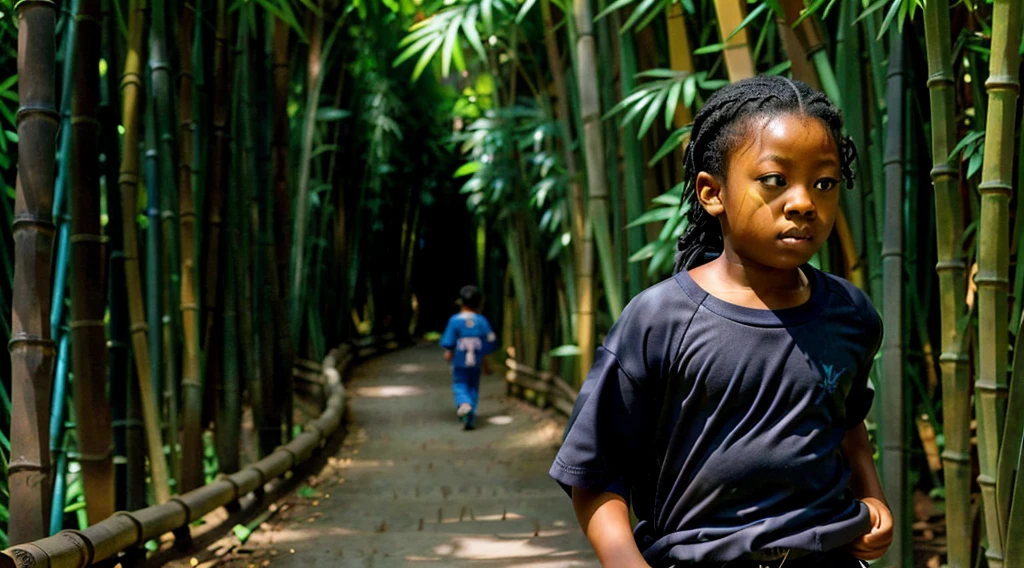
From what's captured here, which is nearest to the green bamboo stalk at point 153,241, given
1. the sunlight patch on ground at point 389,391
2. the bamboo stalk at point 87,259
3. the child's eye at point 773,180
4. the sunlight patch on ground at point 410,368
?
the bamboo stalk at point 87,259

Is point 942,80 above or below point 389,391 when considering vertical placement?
above

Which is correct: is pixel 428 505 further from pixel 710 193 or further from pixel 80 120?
pixel 710 193

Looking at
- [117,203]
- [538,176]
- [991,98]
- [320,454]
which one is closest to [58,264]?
[117,203]

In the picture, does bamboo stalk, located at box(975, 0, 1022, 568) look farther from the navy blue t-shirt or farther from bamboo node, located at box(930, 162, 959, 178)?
the navy blue t-shirt

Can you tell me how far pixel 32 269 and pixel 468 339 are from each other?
4.01 meters

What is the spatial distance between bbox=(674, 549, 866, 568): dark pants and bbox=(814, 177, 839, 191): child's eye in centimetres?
Result: 39

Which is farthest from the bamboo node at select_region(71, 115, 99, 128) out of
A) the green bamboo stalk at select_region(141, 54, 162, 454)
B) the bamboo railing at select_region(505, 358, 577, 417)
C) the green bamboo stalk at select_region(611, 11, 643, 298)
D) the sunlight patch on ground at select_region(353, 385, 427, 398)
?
the sunlight patch on ground at select_region(353, 385, 427, 398)

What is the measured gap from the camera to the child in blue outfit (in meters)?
5.84

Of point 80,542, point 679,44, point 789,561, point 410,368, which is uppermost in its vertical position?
point 679,44

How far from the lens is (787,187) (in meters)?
1.08

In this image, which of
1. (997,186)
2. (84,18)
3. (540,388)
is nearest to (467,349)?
(540,388)

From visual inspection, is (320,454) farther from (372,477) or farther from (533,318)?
(533,318)

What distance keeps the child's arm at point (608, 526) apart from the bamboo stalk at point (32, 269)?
52.7 inches

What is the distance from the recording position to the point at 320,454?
15.2ft
